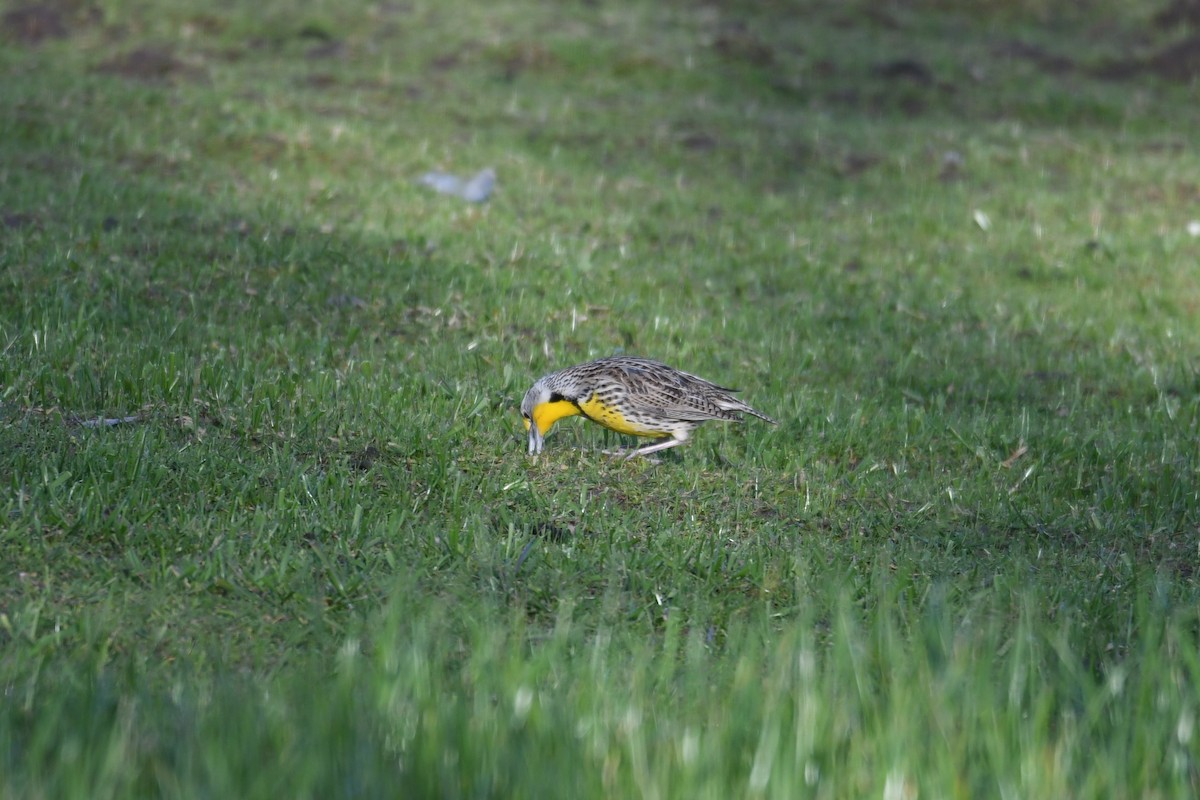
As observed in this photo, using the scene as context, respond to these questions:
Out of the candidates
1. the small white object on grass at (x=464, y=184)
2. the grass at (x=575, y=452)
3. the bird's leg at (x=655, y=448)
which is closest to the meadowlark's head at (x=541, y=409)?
the grass at (x=575, y=452)

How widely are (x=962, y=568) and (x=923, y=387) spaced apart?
3.01m

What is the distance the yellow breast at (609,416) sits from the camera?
22.3 feet

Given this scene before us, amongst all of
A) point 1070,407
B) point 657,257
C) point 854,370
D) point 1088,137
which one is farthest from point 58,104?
point 1088,137

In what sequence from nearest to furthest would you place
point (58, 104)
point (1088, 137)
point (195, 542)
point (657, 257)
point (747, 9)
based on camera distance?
point (195, 542)
point (657, 257)
point (58, 104)
point (1088, 137)
point (747, 9)

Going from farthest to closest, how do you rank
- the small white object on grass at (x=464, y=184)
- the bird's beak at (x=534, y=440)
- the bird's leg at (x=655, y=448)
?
the small white object on grass at (x=464, y=184) < the bird's leg at (x=655, y=448) < the bird's beak at (x=534, y=440)

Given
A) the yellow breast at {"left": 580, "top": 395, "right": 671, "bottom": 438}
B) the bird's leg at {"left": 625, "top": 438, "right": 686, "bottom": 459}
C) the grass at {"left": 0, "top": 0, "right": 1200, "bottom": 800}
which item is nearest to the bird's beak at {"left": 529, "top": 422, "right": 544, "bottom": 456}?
the grass at {"left": 0, "top": 0, "right": 1200, "bottom": 800}

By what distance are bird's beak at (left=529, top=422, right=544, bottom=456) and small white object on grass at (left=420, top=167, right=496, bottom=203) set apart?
5559mm

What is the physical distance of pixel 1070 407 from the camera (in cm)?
849

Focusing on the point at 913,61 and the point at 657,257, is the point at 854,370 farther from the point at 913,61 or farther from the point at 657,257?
the point at 913,61

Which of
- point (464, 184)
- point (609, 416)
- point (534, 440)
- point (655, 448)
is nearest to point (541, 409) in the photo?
point (534, 440)

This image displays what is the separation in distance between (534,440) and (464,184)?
20.1 ft

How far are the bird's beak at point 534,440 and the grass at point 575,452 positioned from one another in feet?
0.40

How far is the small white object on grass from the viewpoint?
12.1m

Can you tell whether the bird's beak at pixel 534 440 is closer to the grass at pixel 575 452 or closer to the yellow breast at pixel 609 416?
the grass at pixel 575 452
